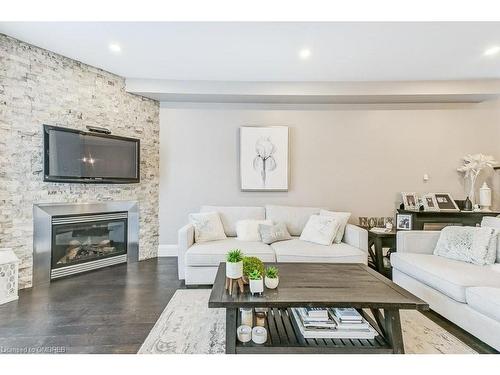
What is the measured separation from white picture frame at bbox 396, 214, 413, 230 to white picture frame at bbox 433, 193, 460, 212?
0.52 meters

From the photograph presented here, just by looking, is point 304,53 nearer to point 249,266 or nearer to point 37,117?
point 249,266

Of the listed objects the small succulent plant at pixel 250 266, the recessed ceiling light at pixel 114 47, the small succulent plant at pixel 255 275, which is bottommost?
the small succulent plant at pixel 255 275

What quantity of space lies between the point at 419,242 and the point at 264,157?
91.5 inches

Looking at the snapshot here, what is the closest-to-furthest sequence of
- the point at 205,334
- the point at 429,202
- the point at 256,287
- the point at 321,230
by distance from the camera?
the point at 256,287
the point at 205,334
the point at 321,230
the point at 429,202

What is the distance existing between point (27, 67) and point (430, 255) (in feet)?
16.0

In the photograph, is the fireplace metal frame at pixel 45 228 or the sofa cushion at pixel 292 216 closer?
the fireplace metal frame at pixel 45 228

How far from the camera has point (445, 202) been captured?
390 centimetres

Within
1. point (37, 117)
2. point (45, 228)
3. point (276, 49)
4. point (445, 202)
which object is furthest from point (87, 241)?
point (445, 202)

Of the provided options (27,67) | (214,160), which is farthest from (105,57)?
(214,160)

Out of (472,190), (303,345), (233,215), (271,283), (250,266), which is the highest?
(472,190)

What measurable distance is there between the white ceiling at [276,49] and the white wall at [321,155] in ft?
2.02

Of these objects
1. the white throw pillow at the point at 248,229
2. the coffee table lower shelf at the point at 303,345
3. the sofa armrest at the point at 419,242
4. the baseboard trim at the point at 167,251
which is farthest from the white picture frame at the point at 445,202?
the baseboard trim at the point at 167,251

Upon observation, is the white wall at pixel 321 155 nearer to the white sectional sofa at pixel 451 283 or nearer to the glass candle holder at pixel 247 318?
the white sectional sofa at pixel 451 283

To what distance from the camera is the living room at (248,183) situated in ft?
5.96
